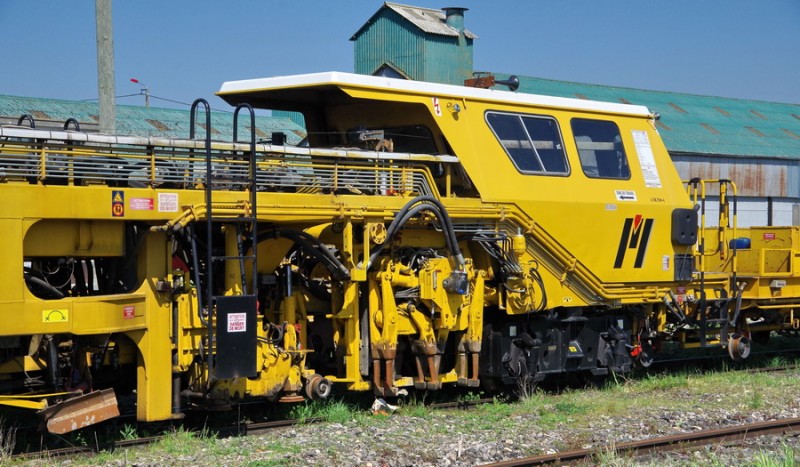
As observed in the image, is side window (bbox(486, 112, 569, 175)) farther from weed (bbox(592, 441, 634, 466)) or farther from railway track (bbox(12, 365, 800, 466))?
weed (bbox(592, 441, 634, 466))

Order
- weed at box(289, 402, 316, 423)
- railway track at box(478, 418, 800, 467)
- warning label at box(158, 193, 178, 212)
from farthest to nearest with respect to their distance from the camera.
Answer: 1. weed at box(289, 402, 316, 423)
2. warning label at box(158, 193, 178, 212)
3. railway track at box(478, 418, 800, 467)

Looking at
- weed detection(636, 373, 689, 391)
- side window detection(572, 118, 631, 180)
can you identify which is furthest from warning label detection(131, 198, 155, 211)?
weed detection(636, 373, 689, 391)

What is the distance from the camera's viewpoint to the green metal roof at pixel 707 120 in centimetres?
3391

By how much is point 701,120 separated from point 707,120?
16.7 inches

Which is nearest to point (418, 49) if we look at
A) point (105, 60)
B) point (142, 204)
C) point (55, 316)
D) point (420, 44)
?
point (420, 44)

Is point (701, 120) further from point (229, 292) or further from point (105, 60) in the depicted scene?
point (229, 292)

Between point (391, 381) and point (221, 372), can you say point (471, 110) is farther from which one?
point (221, 372)

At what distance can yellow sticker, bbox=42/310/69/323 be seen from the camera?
7973 mm

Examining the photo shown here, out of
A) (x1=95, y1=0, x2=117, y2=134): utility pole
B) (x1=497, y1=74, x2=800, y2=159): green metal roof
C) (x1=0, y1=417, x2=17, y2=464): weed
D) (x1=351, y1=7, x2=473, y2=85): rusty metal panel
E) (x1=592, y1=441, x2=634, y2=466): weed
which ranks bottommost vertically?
(x1=592, y1=441, x2=634, y2=466): weed

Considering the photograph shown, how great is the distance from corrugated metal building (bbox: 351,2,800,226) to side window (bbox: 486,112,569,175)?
20908 mm

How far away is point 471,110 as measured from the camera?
10.9 m

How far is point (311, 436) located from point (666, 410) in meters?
3.96

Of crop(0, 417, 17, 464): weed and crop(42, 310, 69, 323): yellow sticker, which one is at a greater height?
crop(42, 310, 69, 323): yellow sticker

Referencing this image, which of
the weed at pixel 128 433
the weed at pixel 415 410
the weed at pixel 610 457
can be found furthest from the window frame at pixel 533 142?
A: the weed at pixel 128 433
